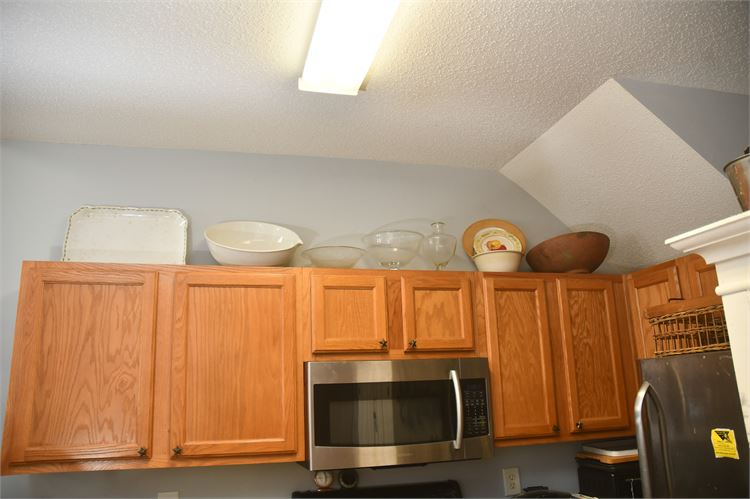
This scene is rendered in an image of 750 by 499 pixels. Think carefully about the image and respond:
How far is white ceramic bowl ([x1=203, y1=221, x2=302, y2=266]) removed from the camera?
2.79 metres

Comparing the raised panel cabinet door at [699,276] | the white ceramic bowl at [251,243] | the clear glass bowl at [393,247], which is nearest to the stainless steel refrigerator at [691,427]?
the raised panel cabinet door at [699,276]

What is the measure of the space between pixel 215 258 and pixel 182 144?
0.64 metres

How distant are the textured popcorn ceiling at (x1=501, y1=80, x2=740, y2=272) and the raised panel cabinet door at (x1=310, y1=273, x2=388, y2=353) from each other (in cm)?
115

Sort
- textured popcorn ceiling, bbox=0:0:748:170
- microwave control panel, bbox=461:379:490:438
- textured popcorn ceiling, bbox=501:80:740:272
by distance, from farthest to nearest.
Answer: microwave control panel, bbox=461:379:490:438 → textured popcorn ceiling, bbox=501:80:740:272 → textured popcorn ceiling, bbox=0:0:748:170

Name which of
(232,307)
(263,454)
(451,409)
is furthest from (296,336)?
(451,409)

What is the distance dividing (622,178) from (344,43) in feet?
5.35

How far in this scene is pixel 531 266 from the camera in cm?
339

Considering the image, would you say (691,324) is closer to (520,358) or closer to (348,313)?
(520,358)

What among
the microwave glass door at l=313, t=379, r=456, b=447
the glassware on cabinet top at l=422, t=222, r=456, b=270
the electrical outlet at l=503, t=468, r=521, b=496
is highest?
the glassware on cabinet top at l=422, t=222, r=456, b=270

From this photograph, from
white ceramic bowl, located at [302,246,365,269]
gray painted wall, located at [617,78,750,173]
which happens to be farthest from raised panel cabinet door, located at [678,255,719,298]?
white ceramic bowl, located at [302,246,365,269]

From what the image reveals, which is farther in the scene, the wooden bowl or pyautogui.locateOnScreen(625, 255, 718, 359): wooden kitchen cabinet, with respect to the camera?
the wooden bowl

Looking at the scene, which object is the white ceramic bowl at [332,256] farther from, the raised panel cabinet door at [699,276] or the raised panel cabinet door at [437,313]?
the raised panel cabinet door at [699,276]

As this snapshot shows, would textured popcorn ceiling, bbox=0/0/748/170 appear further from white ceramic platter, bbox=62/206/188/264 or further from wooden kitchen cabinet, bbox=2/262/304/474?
wooden kitchen cabinet, bbox=2/262/304/474

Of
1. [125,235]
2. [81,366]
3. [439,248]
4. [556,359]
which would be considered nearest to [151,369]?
[81,366]
